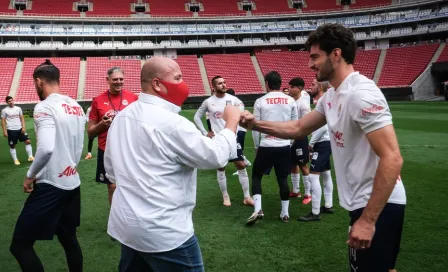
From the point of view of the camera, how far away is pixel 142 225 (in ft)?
7.13

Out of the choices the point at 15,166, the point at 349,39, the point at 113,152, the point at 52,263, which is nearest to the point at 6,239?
the point at 52,263

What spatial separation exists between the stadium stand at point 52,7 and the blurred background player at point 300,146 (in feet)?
165

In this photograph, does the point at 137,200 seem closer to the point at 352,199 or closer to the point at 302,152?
the point at 352,199

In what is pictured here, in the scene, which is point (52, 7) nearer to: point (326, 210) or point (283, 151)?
point (283, 151)

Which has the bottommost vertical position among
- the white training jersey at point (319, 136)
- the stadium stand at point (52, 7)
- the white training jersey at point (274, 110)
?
the white training jersey at point (319, 136)

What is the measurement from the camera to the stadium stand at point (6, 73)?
122 feet

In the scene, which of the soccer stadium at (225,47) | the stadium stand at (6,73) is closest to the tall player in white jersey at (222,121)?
the soccer stadium at (225,47)

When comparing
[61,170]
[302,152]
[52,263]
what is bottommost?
[52,263]

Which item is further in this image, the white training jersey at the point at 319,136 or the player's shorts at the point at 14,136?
the player's shorts at the point at 14,136

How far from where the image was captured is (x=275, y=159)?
19.1 feet

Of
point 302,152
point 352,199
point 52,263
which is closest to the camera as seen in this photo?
point 352,199

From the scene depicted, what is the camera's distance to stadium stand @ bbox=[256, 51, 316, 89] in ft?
146

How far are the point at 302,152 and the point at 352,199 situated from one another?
15.1 ft

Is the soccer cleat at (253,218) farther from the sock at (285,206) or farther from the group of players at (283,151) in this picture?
the sock at (285,206)
